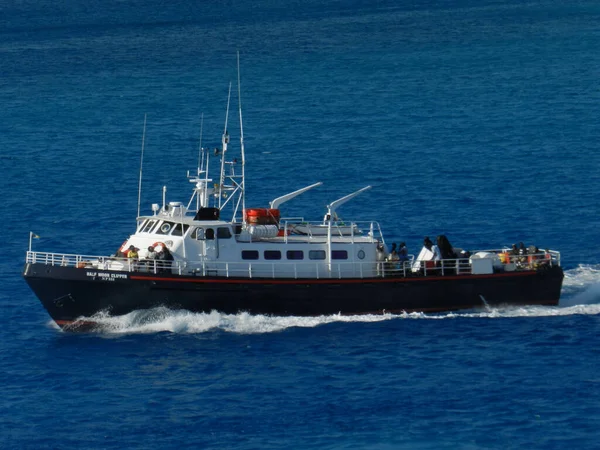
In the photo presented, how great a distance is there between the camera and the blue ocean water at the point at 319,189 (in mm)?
50781

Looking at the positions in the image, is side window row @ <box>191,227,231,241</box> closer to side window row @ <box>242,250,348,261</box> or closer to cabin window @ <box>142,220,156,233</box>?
side window row @ <box>242,250,348,261</box>

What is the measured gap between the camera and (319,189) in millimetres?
86625

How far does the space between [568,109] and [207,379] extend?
201 ft

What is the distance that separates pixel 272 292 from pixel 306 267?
6.75 ft

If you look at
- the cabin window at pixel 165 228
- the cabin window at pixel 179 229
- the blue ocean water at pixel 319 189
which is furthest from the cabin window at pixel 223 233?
the blue ocean water at pixel 319 189

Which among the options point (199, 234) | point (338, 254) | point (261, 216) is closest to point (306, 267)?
point (338, 254)

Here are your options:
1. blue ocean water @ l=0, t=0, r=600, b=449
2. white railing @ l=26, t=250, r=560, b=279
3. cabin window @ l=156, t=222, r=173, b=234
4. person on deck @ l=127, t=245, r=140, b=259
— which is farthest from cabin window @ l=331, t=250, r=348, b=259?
person on deck @ l=127, t=245, r=140, b=259

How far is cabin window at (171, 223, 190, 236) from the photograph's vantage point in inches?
2404

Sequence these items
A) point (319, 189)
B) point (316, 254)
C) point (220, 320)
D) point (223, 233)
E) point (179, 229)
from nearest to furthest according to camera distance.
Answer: point (220, 320), point (223, 233), point (179, 229), point (316, 254), point (319, 189)

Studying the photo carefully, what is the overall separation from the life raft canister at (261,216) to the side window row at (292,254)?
155cm

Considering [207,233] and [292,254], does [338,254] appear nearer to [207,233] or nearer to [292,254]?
[292,254]

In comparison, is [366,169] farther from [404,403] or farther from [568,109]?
[404,403]

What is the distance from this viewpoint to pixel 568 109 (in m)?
109

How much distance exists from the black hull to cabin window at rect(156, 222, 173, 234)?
2.71 m
